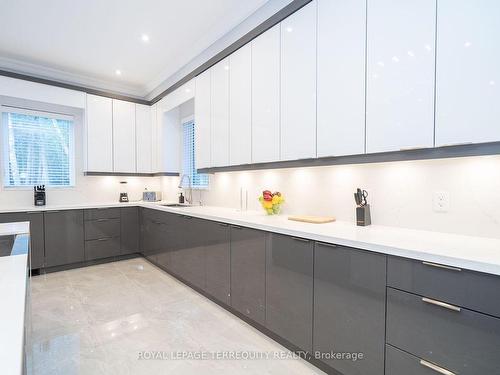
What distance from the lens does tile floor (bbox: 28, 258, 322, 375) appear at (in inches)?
69.5

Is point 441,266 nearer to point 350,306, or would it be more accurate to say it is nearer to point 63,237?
point 350,306

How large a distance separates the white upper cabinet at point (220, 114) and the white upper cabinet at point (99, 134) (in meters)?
2.10

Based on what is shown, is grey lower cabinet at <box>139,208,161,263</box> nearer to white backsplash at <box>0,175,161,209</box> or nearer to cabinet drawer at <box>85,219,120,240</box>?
cabinet drawer at <box>85,219,120,240</box>

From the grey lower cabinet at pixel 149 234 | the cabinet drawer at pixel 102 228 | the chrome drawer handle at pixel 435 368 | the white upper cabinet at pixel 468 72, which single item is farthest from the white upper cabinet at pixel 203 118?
the chrome drawer handle at pixel 435 368

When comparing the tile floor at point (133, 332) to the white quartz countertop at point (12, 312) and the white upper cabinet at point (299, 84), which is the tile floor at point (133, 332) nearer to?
the white quartz countertop at point (12, 312)

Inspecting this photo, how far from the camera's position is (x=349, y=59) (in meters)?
1.82

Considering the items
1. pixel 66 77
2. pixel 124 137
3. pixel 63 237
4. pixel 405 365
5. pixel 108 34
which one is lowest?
pixel 405 365

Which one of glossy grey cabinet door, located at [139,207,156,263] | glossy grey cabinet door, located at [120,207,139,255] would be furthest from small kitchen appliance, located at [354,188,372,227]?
glossy grey cabinet door, located at [120,207,139,255]

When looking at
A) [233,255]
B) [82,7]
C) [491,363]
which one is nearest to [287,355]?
[233,255]

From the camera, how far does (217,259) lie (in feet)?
8.21

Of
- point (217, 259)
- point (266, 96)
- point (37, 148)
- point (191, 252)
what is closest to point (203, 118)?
point (266, 96)

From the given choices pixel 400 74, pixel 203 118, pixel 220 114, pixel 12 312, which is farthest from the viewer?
pixel 203 118

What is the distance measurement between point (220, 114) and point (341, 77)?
153 centimetres

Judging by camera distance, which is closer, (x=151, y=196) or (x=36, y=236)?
(x=36, y=236)
